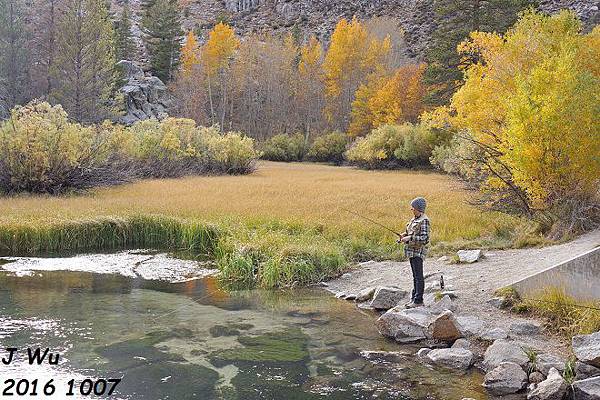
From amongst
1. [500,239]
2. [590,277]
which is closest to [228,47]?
[500,239]

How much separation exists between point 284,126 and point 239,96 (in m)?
6.67

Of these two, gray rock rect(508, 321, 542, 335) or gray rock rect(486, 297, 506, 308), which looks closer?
gray rock rect(508, 321, 542, 335)

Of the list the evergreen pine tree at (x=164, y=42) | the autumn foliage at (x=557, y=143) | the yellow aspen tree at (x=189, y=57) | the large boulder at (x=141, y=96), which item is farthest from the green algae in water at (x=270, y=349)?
the evergreen pine tree at (x=164, y=42)

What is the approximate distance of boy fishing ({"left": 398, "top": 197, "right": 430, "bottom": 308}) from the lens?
10.8 metres

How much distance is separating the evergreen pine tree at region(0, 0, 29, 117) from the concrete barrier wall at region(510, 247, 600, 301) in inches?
2060

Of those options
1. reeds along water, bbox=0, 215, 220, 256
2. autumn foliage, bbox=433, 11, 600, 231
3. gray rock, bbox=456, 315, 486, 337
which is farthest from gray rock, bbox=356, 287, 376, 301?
reeds along water, bbox=0, 215, 220, 256

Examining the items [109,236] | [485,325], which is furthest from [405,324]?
[109,236]

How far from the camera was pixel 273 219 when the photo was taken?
1964 cm

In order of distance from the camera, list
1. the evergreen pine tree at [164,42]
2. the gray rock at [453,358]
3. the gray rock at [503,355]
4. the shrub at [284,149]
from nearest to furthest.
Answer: the gray rock at [503,355] < the gray rock at [453,358] < the shrub at [284,149] < the evergreen pine tree at [164,42]

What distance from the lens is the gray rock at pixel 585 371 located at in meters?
8.05

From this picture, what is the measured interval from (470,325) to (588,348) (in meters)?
2.24

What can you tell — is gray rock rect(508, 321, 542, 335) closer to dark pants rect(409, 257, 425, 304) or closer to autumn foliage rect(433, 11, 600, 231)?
dark pants rect(409, 257, 425, 304)

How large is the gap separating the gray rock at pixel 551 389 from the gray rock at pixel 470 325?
7.06 ft

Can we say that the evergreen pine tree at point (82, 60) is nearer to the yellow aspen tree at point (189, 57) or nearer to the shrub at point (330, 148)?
the yellow aspen tree at point (189, 57)
